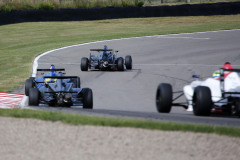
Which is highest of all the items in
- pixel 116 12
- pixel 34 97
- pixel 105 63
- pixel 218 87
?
pixel 116 12

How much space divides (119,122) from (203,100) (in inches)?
67.7

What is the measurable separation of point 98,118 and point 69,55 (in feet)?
50.1

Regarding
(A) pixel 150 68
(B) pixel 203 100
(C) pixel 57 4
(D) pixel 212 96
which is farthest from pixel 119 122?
(C) pixel 57 4

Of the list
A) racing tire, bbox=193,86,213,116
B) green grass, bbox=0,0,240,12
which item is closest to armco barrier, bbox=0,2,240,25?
green grass, bbox=0,0,240,12

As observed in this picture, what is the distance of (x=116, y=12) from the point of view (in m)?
40.9

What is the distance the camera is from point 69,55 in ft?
79.9

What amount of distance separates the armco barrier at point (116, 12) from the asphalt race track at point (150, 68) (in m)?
7.36

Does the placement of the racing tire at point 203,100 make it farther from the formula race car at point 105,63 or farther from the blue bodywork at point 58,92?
the formula race car at point 105,63

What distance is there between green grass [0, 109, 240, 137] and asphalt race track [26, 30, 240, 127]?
0.63 m

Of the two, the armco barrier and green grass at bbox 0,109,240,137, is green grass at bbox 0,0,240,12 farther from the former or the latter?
green grass at bbox 0,109,240,137

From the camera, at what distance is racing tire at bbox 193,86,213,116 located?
9.46 m

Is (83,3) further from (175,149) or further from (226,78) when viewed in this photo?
(175,149)

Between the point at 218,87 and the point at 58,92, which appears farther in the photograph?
the point at 58,92

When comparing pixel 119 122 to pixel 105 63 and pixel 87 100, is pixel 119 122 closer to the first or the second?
pixel 87 100
